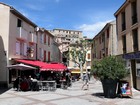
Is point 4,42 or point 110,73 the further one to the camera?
point 4,42

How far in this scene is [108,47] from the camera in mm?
35031

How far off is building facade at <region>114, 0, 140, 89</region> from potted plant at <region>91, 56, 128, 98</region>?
5.99m

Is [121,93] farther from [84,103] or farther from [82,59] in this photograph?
[82,59]

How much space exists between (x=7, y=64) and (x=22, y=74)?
4.48 meters

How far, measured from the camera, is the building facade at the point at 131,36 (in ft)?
71.1

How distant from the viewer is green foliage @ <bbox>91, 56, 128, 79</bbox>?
50.5 feet

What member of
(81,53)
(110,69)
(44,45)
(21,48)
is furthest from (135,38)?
(81,53)

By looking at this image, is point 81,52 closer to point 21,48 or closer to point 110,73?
point 21,48

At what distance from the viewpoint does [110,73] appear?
50.5ft

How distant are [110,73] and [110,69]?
30cm

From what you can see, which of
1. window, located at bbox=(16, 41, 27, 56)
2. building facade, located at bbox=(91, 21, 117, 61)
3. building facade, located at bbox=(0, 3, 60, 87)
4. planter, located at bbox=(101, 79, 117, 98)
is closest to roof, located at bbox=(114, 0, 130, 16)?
building facade, located at bbox=(91, 21, 117, 61)

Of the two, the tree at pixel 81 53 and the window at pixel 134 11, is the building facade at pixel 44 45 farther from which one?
the window at pixel 134 11

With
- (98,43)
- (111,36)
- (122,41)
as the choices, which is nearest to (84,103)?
(122,41)

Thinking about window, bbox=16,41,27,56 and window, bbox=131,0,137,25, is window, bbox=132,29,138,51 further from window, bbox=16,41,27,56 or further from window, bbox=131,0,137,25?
window, bbox=16,41,27,56
